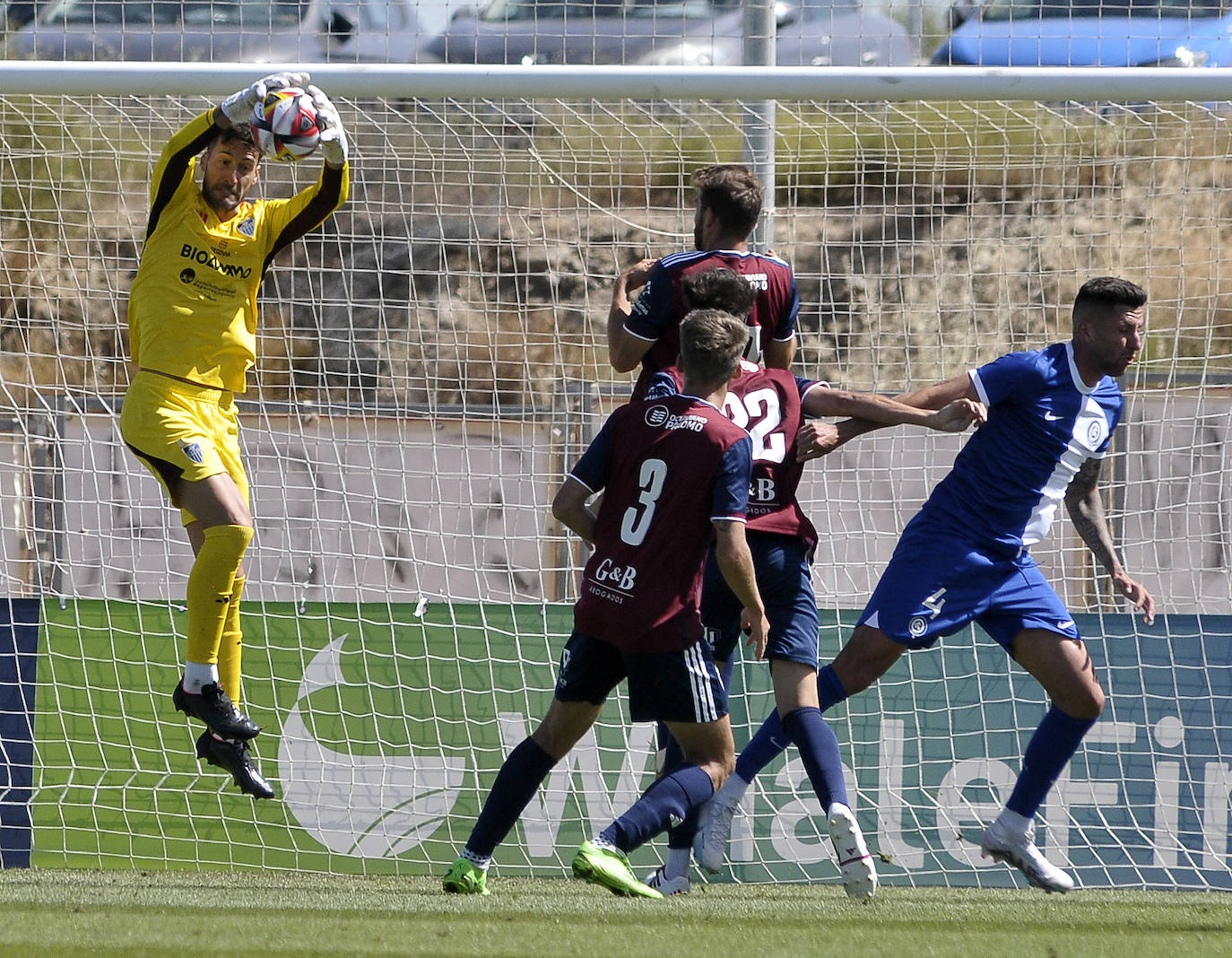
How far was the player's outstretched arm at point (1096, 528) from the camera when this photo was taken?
5.05 meters

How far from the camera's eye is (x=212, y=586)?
4.72 m

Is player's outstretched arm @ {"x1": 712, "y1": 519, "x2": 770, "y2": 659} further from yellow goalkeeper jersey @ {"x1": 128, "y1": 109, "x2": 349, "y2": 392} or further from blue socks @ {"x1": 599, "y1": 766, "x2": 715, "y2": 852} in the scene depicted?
yellow goalkeeper jersey @ {"x1": 128, "y1": 109, "x2": 349, "y2": 392}

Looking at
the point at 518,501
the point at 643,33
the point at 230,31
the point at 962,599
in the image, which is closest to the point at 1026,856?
the point at 962,599

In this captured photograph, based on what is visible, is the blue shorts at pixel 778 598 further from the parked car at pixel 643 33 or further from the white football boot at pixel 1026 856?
the parked car at pixel 643 33

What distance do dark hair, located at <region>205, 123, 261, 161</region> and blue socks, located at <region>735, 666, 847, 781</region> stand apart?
108 inches

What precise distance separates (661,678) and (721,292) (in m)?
1.26

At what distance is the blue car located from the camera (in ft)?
21.5

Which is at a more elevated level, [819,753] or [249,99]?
[249,99]

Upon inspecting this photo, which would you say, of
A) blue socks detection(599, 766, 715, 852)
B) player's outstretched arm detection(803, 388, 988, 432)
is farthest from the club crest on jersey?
blue socks detection(599, 766, 715, 852)

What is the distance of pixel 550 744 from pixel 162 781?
2.58 metres

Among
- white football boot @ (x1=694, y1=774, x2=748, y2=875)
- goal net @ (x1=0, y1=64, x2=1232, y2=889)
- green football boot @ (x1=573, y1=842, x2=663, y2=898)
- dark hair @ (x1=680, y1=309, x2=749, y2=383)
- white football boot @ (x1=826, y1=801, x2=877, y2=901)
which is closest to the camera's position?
green football boot @ (x1=573, y1=842, x2=663, y2=898)

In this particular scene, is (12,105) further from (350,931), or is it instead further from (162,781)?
(350,931)

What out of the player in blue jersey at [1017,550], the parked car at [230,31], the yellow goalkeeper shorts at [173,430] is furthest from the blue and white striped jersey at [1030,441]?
the parked car at [230,31]

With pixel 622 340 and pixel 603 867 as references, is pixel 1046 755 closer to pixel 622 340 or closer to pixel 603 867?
pixel 603 867
